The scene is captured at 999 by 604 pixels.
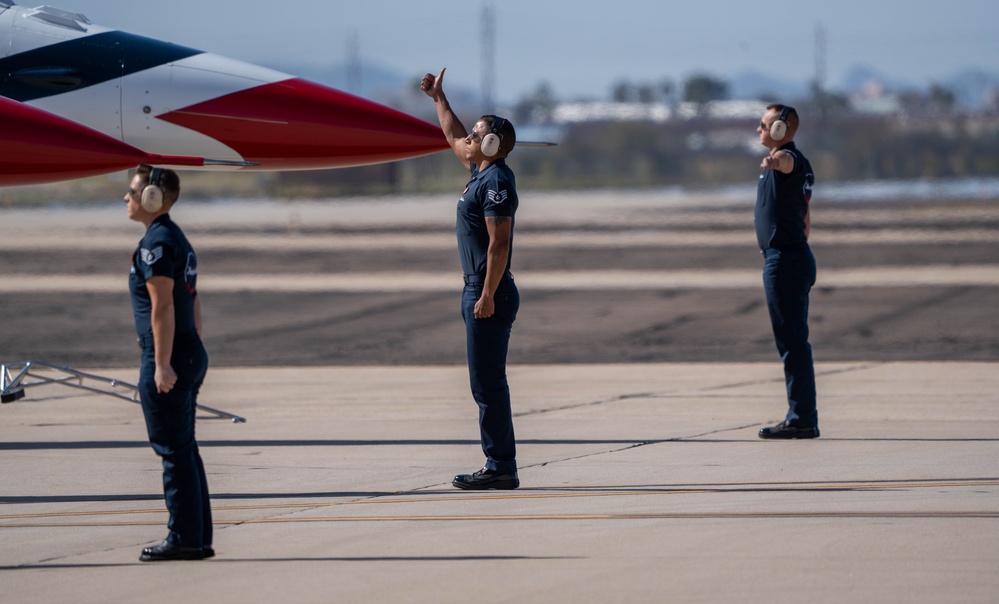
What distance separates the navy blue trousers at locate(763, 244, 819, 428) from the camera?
9242 mm

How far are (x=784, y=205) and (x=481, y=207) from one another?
2.80 metres

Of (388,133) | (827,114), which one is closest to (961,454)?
(388,133)

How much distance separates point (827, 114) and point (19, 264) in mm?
65040

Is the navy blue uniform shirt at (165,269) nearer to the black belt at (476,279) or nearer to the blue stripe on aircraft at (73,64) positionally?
the black belt at (476,279)

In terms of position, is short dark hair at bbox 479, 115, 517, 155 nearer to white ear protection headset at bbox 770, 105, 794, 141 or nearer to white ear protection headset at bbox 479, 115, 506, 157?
white ear protection headset at bbox 479, 115, 506, 157

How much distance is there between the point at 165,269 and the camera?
5875 millimetres

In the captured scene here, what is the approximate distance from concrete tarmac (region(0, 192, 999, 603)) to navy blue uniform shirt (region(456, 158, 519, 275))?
1428mm

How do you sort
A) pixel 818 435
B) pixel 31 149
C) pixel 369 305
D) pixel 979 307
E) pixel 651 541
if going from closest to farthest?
pixel 651 541 < pixel 31 149 < pixel 818 435 < pixel 979 307 < pixel 369 305

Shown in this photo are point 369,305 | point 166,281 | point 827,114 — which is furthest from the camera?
point 827,114

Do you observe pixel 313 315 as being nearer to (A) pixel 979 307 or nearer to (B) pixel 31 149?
(A) pixel 979 307

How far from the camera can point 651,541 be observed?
636 cm

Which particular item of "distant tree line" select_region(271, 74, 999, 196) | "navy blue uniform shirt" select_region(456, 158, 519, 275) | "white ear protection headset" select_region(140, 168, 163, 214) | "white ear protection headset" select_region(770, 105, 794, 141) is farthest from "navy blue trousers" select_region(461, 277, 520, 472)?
"distant tree line" select_region(271, 74, 999, 196)

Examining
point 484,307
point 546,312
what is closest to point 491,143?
point 484,307

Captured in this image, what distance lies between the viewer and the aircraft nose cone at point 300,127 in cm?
938
